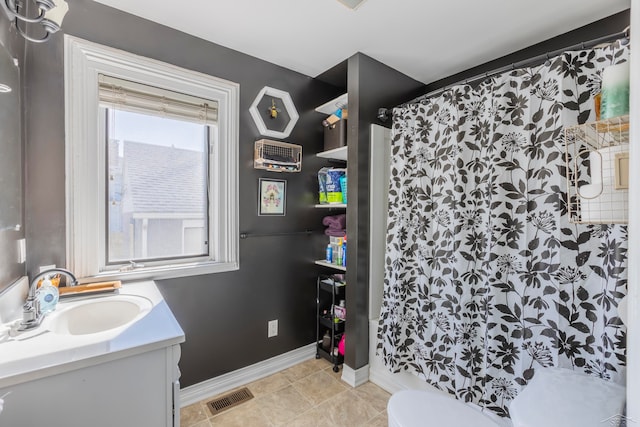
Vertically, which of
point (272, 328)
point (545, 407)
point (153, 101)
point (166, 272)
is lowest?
point (272, 328)

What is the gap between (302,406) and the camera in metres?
1.81

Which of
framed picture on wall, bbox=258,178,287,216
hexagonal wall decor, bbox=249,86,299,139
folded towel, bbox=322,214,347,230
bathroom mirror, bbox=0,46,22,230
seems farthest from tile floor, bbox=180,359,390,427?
hexagonal wall decor, bbox=249,86,299,139

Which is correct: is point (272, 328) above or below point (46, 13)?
below

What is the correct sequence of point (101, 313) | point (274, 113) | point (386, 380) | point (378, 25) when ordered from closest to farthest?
point (101, 313) → point (378, 25) → point (386, 380) → point (274, 113)

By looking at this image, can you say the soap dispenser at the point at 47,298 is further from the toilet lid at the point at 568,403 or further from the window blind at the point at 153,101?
the toilet lid at the point at 568,403

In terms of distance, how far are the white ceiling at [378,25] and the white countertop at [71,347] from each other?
5.39 ft

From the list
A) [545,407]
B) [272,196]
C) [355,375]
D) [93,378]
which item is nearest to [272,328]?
[355,375]

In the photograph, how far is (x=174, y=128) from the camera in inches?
74.8

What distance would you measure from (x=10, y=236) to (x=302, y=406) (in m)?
1.74

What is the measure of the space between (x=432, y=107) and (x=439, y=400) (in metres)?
1.59

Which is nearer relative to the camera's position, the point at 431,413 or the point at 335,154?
the point at 431,413

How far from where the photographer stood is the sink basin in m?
1.29

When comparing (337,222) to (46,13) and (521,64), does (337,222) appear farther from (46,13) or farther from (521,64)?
(46,13)

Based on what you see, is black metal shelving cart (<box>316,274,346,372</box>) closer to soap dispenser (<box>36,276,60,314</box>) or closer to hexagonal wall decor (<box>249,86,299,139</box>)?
hexagonal wall decor (<box>249,86,299,139</box>)
